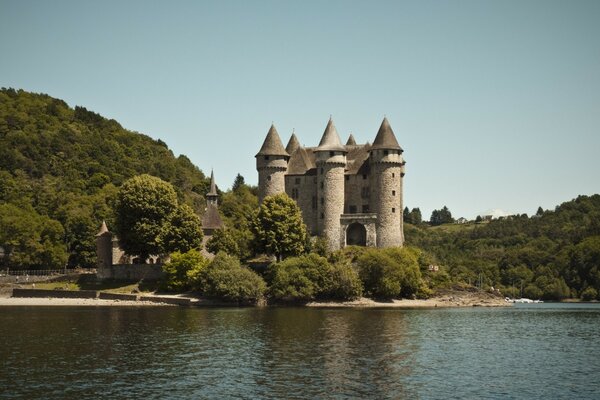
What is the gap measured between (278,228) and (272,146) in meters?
13.0

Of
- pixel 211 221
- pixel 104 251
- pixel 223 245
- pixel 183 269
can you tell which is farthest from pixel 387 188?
pixel 104 251

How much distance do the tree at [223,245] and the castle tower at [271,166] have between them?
714 cm

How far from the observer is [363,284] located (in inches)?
3000

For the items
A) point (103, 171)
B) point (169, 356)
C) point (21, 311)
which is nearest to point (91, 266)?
point (21, 311)

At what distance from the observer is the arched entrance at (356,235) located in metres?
82.7

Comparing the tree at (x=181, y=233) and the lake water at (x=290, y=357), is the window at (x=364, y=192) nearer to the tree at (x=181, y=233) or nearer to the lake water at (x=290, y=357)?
the tree at (x=181, y=233)

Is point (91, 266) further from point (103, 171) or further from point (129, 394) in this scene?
point (129, 394)

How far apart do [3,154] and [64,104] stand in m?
42.2

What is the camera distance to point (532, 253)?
438 feet

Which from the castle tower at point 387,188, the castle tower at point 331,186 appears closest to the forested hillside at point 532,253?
the castle tower at point 387,188

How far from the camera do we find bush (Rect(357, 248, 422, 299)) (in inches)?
2923

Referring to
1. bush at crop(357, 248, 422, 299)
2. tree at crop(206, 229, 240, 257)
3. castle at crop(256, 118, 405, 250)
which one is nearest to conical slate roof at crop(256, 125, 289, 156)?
castle at crop(256, 118, 405, 250)

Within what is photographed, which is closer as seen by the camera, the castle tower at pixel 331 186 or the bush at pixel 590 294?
the castle tower at pixel 331 186

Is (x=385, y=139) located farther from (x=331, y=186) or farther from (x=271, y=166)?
(x=271, y=166)
